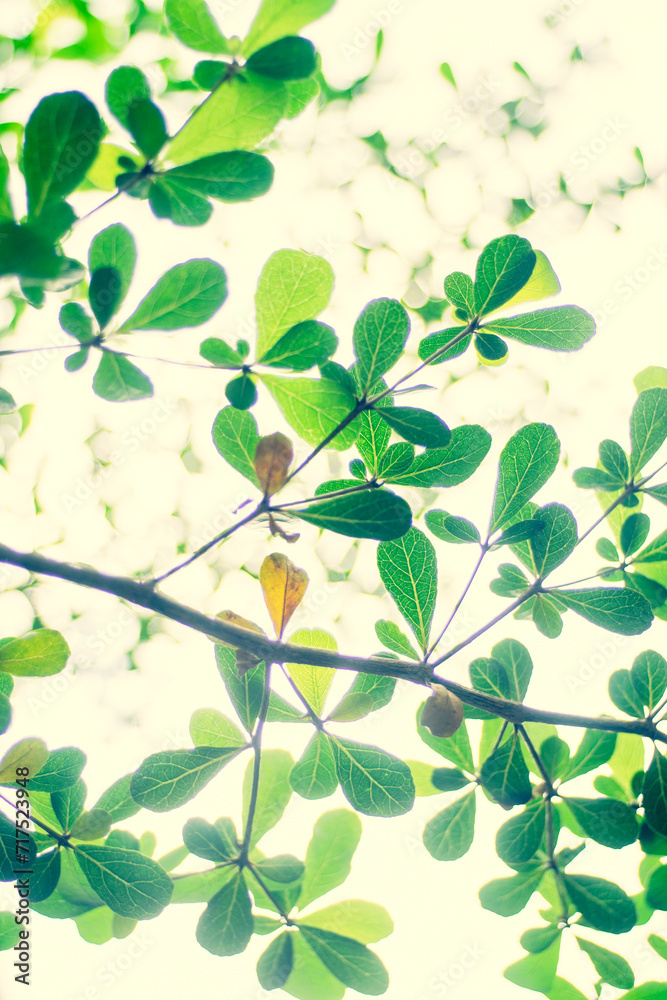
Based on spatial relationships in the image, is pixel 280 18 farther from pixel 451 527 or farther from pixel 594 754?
pixel 594 754

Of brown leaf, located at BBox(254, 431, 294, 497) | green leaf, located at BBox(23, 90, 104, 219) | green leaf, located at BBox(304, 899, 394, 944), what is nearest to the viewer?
green leaf, located at BBox(23, 90, 104, 219)

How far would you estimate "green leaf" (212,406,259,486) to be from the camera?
2.08ft

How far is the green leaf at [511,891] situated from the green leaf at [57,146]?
0.94 meters

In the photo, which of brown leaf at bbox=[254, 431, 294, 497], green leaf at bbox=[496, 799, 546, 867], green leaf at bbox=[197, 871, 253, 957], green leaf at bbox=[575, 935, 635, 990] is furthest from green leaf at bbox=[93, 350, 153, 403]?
green leaf at bbox=[575, 935, 635, 990]

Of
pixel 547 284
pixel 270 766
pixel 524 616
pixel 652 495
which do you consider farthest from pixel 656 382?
pixel 270 766

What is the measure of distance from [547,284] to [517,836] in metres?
0.69

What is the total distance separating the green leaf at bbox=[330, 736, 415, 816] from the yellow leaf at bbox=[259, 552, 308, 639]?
196 millimetres

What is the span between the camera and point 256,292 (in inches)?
23.8

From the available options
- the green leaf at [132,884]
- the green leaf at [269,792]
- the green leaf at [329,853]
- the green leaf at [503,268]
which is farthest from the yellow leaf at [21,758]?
the green leaf at [503,268]

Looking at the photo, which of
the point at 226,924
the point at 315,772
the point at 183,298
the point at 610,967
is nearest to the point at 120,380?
the point at 183,298

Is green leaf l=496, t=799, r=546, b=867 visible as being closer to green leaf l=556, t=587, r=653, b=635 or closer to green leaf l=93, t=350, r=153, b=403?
green leaf l=556, t=587, r=653, b=635

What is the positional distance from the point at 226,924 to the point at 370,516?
1.73 ft

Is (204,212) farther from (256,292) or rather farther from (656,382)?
(656,382)

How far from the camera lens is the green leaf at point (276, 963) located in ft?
2.39
